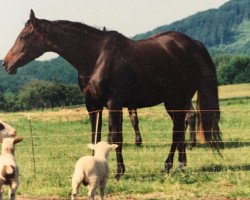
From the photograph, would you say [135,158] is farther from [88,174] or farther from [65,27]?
[88,174]

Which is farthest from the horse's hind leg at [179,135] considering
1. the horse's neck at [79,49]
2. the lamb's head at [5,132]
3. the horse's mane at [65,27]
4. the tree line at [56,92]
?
the tree line at [56,92]

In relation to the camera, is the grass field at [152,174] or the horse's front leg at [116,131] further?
the horse's front leg at [116,131]

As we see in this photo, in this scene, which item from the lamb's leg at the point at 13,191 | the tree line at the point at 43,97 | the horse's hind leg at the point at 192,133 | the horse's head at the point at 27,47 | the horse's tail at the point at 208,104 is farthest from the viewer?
the tree line at the point at 43,97

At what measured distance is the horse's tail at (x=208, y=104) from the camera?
39.4 feet

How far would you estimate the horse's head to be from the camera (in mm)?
10883

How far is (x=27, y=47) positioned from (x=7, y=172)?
4.39 metres

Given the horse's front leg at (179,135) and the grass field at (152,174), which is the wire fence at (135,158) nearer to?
the grass field at (152,174)

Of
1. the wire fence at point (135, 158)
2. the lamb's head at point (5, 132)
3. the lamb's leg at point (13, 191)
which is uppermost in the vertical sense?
the lamb's head at point (5, 132)

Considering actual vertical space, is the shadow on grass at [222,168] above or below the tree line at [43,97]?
below

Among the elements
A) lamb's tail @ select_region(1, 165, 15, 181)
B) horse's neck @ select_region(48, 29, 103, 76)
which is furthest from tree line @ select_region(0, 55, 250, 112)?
lamb's tail @ select_region(1, 165, 15, 181)

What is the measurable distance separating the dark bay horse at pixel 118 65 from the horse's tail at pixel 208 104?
55 millimetres

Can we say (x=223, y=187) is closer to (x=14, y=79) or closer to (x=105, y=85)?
(x=105, y=85)

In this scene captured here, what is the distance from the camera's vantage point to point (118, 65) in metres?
10.6

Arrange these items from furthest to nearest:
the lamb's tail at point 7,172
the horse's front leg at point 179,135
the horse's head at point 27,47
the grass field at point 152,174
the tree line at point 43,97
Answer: the tree line at point 43,97 < the horse's front leg at point 179,135 < the horse's head at point 27,47 < the grass field at point 152,174 < the lamb's tail at point 7,172
